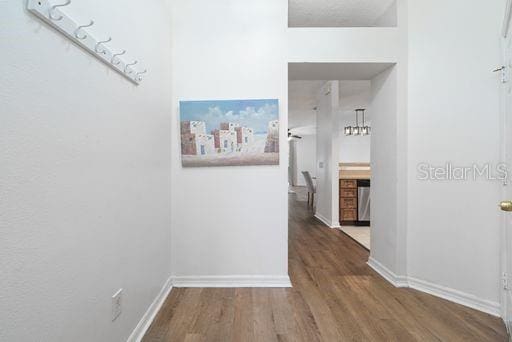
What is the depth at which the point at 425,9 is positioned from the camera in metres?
2.07

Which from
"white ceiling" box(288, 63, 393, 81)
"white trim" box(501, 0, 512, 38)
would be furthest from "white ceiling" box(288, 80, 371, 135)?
"white trim" box(501, 0, 512, 38)

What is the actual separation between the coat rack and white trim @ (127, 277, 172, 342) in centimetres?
151

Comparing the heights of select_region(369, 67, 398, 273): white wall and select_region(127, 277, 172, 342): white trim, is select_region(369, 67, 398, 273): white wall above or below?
above

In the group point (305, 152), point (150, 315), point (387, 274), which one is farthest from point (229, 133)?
point (305, 152)

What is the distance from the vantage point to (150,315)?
1663mm

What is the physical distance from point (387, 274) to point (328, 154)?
270 centimetres

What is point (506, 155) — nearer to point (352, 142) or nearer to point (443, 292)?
point (443, 292)

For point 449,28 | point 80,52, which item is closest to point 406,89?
point 449,28

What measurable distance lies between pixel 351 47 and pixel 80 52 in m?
2.12

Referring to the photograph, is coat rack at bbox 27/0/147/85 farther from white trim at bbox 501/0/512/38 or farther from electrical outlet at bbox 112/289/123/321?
white trim at bbox 501/0/512/38

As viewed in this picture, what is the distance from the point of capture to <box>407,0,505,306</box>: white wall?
5.71 feet

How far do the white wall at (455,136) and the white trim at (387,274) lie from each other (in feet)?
0.35

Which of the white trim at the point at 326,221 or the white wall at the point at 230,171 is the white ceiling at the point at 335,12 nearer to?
the white wall at the point at 230,171

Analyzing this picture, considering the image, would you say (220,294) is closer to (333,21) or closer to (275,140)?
(275,140)
